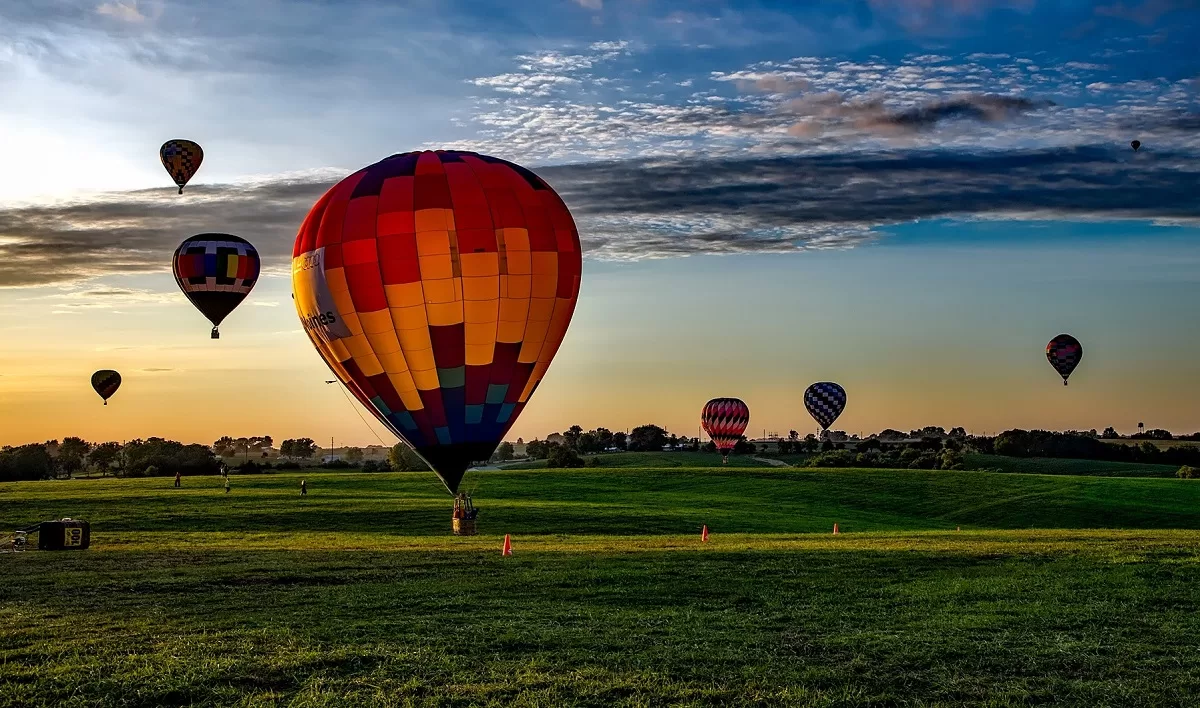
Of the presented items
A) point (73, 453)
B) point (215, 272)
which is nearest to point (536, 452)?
point (73, 453)

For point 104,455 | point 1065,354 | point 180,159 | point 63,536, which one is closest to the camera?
point 63,536

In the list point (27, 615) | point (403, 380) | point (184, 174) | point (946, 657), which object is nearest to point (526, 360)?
point (403, 380)

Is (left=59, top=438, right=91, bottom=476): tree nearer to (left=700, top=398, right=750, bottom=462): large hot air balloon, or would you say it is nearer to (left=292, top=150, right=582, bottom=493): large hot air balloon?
(left=700, top=398, right=750, bottom=462): large hot air balloon

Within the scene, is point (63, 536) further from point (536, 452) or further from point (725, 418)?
point (536, 452)

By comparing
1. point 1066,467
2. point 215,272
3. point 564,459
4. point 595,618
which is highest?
point 215,272

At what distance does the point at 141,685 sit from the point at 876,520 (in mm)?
50290

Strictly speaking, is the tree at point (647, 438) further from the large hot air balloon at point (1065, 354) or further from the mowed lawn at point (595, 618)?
the mowed lawn at point (595, 618)

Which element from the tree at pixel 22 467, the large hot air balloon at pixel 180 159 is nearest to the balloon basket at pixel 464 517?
the large hot air balloon at pixel 180 159

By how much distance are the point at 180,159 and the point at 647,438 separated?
368 feet

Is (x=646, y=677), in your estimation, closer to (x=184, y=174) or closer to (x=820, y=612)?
(x=820, y=612)

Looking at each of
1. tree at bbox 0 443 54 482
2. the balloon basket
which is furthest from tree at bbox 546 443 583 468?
the balloon basket

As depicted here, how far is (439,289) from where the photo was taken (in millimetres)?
31969

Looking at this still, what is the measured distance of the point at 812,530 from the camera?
50375 millimetres

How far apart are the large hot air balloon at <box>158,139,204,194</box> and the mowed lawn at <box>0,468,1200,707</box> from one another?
28.4 metres
